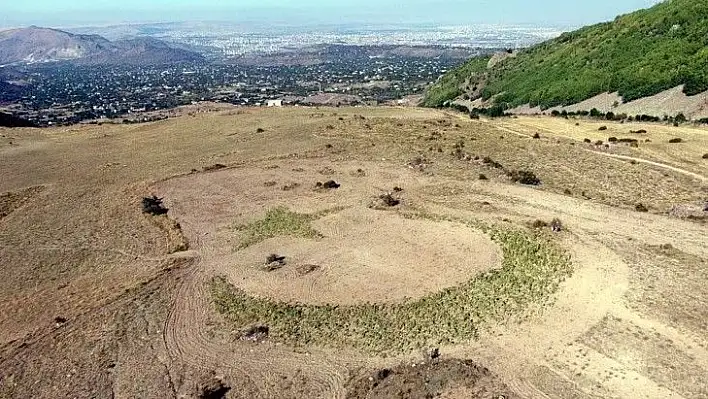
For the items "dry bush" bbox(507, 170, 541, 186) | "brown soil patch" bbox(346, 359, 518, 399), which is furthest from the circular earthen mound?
Answer: "dry bush" bbox(507, 170, 541, 186)

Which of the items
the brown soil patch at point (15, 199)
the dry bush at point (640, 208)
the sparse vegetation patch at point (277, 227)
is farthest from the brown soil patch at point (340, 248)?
the dry bush at point (640, 208)

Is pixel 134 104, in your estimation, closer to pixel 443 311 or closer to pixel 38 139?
pixel 38 139

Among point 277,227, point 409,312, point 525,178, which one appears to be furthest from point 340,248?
point 525,178

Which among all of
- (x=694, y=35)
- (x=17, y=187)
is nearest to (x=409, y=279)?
(x=17, y=187)

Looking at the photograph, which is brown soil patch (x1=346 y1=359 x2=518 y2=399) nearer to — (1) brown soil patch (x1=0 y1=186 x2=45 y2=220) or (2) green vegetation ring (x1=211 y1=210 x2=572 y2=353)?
(2) green vegetation ring (x1=211 y1=210 x2=572 y2=353)

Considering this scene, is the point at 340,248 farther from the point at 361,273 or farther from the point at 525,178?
the point at 525,178

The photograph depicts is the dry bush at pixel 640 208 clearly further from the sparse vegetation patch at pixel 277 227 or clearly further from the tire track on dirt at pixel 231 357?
the tire track on dirt at pixel 231 357
